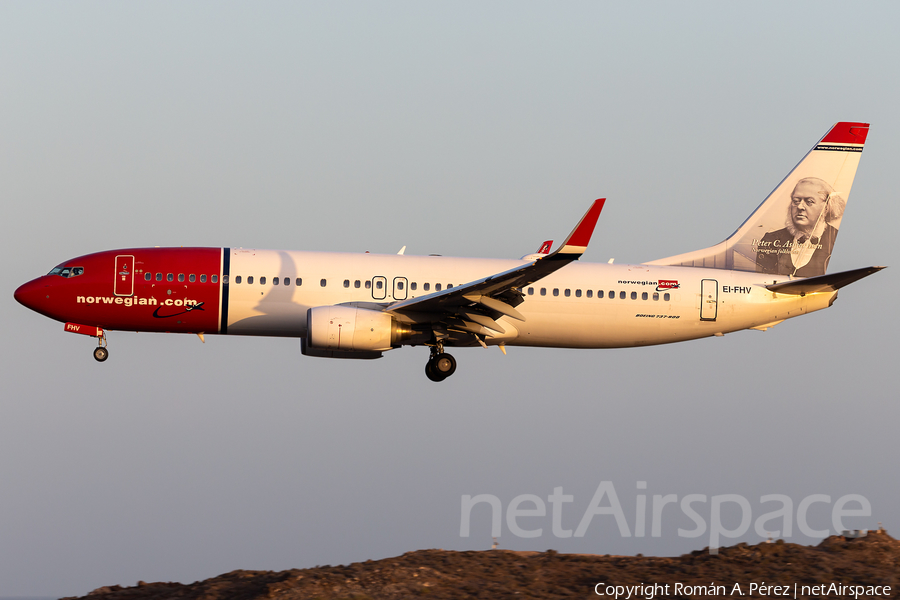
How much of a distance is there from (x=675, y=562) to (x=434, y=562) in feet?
20.4

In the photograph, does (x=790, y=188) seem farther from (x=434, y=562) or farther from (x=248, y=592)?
(x=248, y=592)

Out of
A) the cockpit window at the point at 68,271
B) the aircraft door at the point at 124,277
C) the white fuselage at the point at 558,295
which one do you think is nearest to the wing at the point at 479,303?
the white fuselage at the point at 558,295

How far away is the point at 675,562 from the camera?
26.7 meters

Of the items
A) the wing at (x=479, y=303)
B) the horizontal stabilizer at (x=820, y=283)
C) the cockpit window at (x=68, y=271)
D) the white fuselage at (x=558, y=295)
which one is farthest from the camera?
the cockpit window at (x=68, y=271)

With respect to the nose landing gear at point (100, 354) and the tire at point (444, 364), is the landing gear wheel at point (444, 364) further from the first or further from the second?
the nose landing gear at point (100, 354)

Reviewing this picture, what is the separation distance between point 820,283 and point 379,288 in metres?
14.2

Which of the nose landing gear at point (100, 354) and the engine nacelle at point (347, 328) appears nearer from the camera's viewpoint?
the engine nacelle at point (347, 328)

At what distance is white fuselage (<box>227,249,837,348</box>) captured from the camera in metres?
32.5

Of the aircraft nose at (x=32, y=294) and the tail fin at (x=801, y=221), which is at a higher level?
the tail fin at (x=801, y=221)

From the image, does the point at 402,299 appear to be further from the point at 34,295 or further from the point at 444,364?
the point at 34,295

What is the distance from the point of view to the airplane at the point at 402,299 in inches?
1251

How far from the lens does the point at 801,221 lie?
37.3m

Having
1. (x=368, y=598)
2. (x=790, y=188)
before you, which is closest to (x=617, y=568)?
(x=368, y=598)

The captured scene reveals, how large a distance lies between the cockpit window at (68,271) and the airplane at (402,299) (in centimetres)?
5
